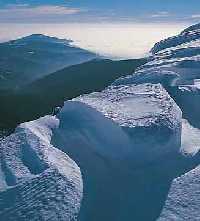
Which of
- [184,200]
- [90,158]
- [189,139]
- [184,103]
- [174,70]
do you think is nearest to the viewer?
[184,200]

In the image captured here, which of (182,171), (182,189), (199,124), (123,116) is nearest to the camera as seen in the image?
(182,189)

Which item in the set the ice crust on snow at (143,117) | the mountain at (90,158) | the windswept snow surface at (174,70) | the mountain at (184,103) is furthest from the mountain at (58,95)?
the mountain at (90,158)

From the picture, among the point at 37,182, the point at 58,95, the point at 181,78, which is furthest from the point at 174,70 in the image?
the point at 58,95

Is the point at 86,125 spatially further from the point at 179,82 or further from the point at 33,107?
the point at 33,107

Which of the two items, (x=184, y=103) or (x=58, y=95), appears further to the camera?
(x=58, y=95)

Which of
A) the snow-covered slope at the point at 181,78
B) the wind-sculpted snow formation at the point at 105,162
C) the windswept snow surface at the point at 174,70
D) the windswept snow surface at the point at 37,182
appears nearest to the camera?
the windswept snow surface at the point at 37,182

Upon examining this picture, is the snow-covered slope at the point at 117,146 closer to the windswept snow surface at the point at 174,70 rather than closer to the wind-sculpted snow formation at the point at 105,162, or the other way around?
the wind-sculpted snow formation at the point at 105,162

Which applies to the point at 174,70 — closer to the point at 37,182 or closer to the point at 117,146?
the point at 117,146

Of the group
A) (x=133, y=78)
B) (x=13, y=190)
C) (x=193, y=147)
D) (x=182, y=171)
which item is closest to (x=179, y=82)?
(x=133, y=78)
